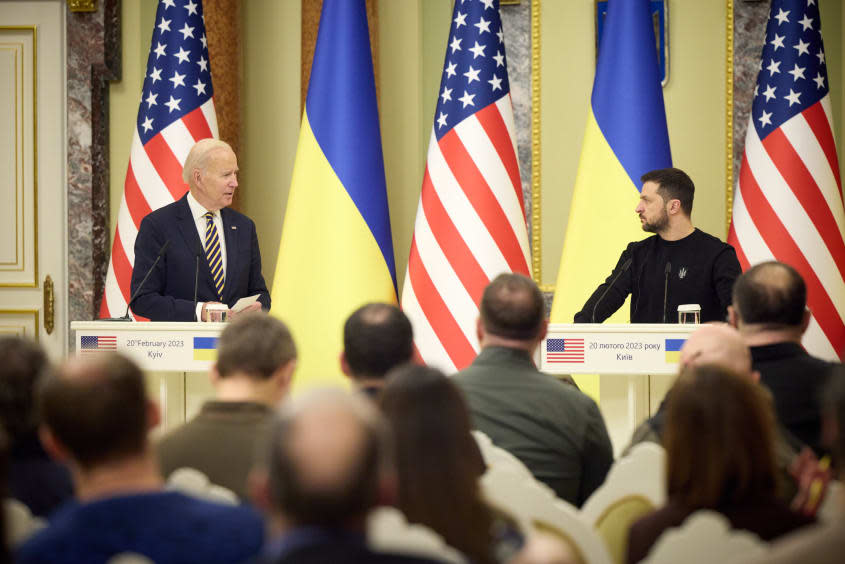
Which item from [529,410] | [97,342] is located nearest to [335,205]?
[97,342]

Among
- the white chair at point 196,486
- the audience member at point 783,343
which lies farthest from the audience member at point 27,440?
the audience member at point 783,343

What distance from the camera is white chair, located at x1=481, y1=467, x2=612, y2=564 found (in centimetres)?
177

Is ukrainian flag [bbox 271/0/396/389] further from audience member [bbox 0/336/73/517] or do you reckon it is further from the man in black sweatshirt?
audience member [bbox 0/336/73/517]

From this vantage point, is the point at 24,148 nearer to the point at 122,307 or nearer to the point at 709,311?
the point at 122,307

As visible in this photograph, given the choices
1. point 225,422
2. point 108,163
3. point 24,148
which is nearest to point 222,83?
point 108,163

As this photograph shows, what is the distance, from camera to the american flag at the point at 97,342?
402 cm

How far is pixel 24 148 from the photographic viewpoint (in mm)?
6328

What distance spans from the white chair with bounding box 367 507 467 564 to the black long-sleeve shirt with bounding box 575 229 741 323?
315 centimetres

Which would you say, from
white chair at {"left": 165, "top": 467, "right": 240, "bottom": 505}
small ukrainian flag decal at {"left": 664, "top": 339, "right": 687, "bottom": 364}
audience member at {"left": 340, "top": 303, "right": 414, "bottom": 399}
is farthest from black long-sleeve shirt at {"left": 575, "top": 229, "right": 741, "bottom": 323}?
white chair at {"left": 165, "top": 467, "right": 240, "bottom": 505}

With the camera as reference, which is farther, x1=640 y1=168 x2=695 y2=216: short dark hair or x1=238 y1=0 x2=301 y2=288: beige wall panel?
x1=238 y1=0 x2=301 y2=288: beige wall panel

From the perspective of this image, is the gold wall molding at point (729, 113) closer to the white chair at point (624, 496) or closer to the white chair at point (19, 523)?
the white chair at point (624, 496)

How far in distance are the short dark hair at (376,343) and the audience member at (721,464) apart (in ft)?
2.81

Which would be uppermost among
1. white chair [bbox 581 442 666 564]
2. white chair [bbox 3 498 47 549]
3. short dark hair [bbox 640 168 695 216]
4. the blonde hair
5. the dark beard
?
the blonde hair

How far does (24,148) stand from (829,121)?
15.9 ft
